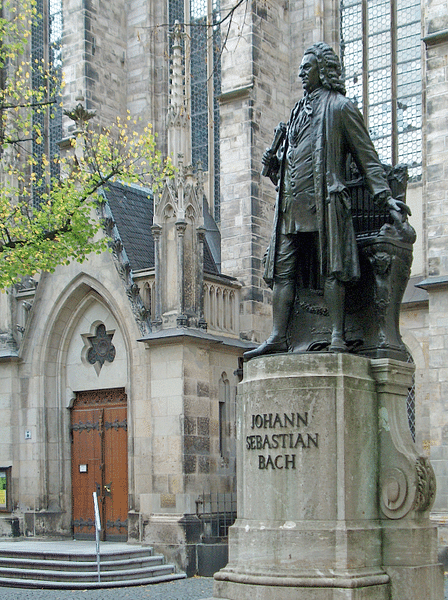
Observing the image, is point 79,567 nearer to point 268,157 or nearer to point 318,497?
point 318,497

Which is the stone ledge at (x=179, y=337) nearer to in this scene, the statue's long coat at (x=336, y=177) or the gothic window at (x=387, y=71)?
the gothic window at (x=387, y=71)

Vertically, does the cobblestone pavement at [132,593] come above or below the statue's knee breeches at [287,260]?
below

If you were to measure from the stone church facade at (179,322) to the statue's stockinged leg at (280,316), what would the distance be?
758cm

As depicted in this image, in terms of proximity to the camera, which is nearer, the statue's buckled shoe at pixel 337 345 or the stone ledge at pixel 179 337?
the statue's buckled shoe at pixel 337 345

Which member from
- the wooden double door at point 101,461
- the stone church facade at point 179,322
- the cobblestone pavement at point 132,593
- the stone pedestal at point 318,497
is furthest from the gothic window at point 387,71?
the stone pedestal at point 318,497

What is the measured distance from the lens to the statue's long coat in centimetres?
785

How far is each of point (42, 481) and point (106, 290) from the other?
11.7ft

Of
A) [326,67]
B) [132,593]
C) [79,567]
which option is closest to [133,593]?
[132,593]

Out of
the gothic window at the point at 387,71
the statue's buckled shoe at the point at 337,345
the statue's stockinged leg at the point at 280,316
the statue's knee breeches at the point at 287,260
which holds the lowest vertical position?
the statue's buckled shoe at the point at 337,345

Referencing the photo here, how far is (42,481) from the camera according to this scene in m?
17.9

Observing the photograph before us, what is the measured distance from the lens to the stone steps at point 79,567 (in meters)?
13.8

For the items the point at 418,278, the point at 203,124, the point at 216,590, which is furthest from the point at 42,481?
the point at 216,590

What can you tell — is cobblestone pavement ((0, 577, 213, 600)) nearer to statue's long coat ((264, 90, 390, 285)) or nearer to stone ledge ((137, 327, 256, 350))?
stone ledge ((137, 327, 256, 350))

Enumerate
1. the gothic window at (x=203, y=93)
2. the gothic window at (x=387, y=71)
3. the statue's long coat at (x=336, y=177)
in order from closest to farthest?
the statue's long coat at (x=336, y=177), the gothic window at (x=387, y=71), the gothic window at (x=203, y=93)
